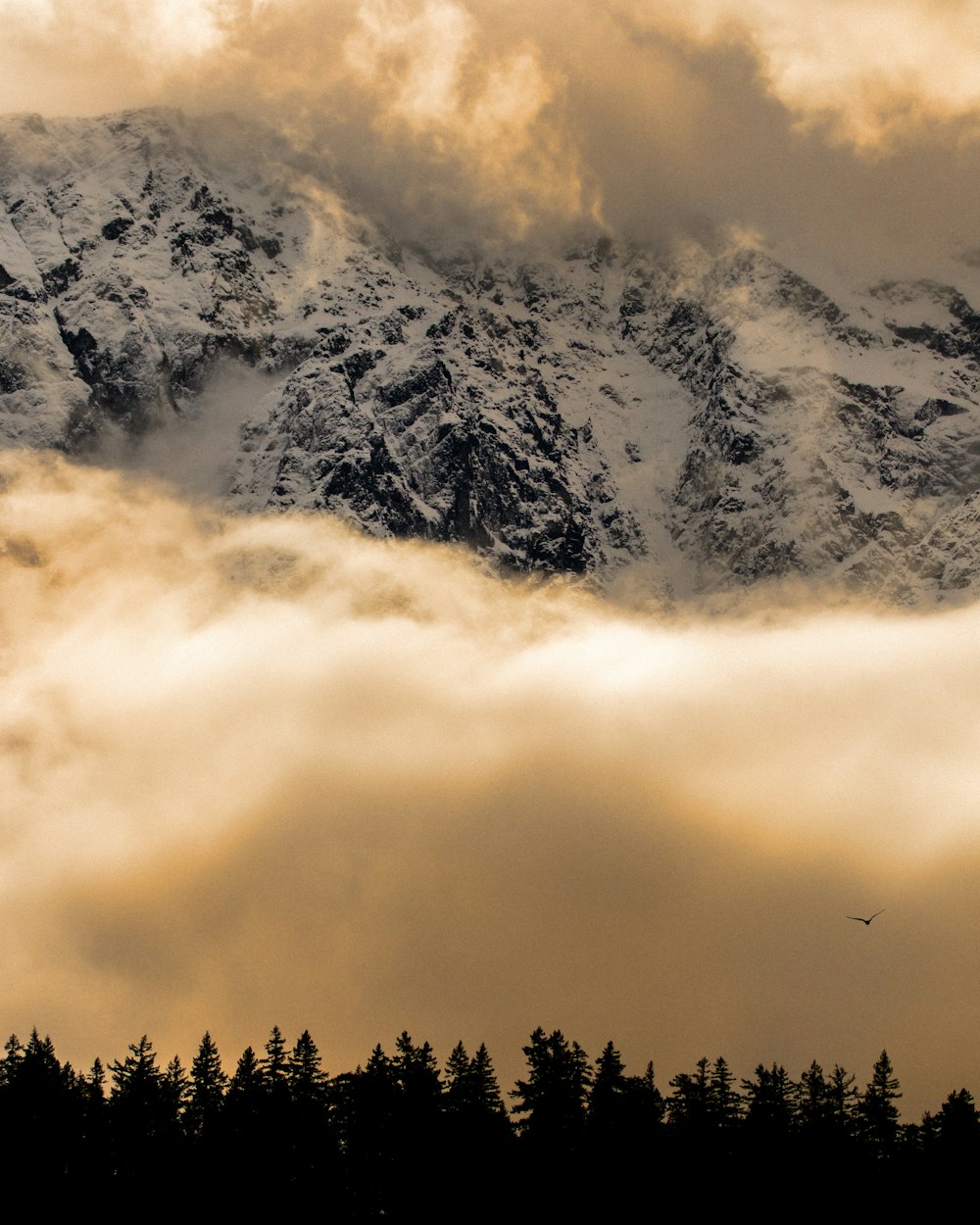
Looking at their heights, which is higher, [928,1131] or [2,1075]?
[2,1075]

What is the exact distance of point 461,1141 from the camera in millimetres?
134500

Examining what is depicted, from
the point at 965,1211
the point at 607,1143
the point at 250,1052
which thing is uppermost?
the point at 250,1052

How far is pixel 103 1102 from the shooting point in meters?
137

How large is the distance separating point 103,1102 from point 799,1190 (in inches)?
1507

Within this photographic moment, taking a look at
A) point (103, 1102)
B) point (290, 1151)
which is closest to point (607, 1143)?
point (290, 1151)

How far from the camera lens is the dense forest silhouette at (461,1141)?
132 m

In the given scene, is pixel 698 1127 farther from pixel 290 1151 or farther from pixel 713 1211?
pixel 290 1151

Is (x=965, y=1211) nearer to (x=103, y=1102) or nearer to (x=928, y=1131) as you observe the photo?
(x=928, y=1131)

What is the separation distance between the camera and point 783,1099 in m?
136

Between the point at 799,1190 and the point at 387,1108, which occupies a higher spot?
the point at 387,1108

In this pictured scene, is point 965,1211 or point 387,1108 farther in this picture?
point 387,1108

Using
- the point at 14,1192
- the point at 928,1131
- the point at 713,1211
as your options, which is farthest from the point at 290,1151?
the point at 928,1131

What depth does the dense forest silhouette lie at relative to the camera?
433 ft

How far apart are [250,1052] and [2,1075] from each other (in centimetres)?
1476
